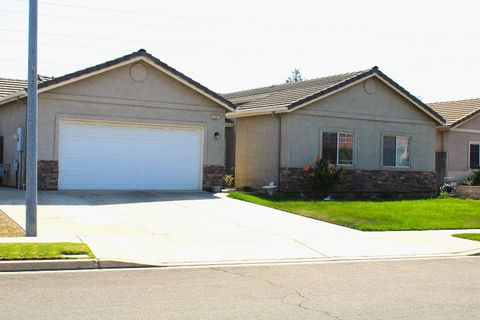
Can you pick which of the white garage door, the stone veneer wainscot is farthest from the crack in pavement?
the stone veneer wainscot

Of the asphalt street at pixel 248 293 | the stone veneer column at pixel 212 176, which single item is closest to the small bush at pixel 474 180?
the stone veneer column at pixel 212 176

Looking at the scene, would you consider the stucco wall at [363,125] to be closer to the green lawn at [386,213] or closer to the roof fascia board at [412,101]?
the roof fascia board at [412,101]

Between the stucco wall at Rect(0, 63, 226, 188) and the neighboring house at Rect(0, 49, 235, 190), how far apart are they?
0.03 m

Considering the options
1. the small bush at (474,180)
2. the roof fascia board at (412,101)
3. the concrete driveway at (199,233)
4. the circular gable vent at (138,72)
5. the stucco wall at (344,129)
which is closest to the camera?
the concrete driveway at (199,233)

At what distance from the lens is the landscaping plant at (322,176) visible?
22.4 m

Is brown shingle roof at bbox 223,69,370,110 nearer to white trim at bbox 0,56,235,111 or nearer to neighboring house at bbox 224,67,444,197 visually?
neighboring house at bbox 224,67,444,197

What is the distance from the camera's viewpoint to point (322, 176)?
73.5 feet

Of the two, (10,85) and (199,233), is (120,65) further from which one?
(199,233)

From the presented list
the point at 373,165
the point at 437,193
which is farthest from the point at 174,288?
the point at 437,193

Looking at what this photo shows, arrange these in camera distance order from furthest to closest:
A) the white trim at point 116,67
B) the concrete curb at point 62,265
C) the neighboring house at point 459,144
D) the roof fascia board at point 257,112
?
the neighboring house at point 459,144, the roof fascia board at point 257,112, the white trim at point 116,67, the concrete curb at point 62,265

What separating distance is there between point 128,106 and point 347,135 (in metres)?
8.33

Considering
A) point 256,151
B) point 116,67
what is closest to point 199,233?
point 116,67

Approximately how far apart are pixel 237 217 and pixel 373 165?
9367mm

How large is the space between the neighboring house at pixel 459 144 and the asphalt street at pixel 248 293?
17.5 meters
